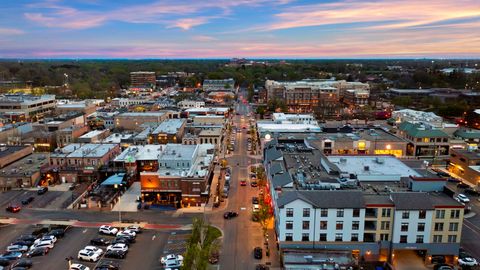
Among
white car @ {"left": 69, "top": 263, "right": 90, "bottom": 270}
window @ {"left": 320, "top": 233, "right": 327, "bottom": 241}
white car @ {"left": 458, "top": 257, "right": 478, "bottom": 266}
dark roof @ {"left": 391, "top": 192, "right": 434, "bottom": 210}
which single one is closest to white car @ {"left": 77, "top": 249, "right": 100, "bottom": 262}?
white car @ {"left": 69, "top": 263, "right": 90, "bottom": 270}

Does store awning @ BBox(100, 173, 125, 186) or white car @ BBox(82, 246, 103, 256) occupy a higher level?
store awning @ BBox(100, 173, 125, 186)

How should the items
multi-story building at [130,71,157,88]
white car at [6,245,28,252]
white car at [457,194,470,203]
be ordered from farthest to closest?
multi-story building at [130,71,157,88], white car at [457,194,470,203], white car at [6,245,28,252]

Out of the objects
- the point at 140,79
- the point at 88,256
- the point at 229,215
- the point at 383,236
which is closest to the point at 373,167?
the point at 383,236

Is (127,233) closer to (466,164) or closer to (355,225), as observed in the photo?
(355,225)

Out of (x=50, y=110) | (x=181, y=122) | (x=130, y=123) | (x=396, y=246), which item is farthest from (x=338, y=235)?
(x=50, y=110)

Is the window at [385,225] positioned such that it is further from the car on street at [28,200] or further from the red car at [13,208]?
the car on street at [28,200]

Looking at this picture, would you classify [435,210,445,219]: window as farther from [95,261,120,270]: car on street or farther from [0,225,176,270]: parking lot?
[95,261,120,270]: car on street

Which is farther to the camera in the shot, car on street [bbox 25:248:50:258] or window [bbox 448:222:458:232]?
car on street [bbox 25:248:50:258]
